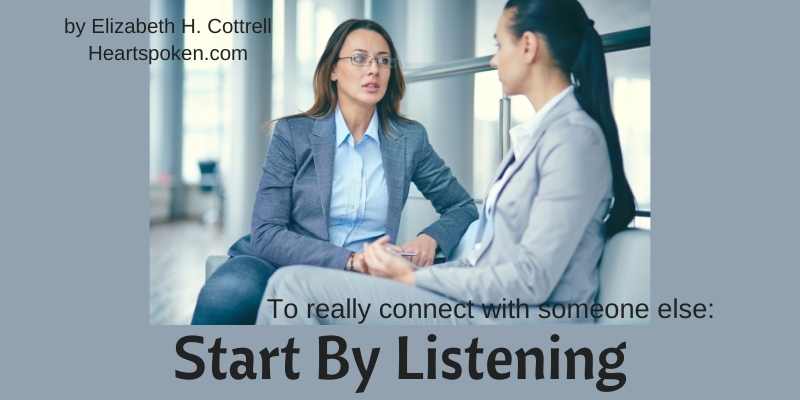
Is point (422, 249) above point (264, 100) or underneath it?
underneath

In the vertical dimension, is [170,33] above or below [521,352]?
above

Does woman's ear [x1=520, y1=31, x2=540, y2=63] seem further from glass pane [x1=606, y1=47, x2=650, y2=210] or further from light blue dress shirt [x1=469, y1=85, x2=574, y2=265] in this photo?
glass pane [x1=606, y1=47, x2=650, y2=210]

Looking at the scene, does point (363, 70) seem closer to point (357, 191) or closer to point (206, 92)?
point (357, 191)

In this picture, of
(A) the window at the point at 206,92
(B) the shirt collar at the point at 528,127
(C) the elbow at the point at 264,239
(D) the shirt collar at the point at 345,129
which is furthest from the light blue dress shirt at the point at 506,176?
(A) the window at the point at 206,92

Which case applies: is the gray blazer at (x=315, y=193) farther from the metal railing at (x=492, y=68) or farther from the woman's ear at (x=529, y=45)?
the woman's ear at (x=529, y=45)

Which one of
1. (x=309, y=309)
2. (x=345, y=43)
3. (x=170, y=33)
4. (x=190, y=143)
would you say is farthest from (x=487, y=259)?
(x=170, y=33)

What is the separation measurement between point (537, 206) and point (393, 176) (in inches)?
24.0

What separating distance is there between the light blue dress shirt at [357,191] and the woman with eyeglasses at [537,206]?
0.17 metres

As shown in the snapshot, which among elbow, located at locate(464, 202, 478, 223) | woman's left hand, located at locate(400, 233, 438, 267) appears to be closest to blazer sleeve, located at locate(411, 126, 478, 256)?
elbow, located at locate(464, 202, 478, 223)

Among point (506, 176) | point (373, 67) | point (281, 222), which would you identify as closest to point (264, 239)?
point (281, 222)

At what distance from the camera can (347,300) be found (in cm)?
259

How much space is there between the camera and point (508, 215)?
8.11ft

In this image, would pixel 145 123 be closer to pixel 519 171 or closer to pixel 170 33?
pixel 170 33

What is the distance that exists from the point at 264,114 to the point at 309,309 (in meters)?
0.71
